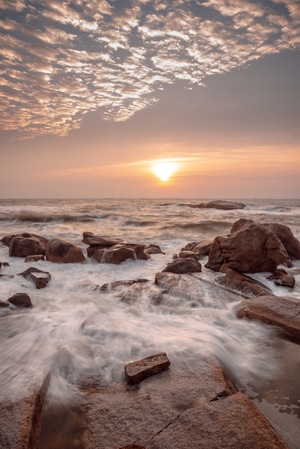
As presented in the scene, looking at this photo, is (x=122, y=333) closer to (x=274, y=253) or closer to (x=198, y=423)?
(x=198, y=423)

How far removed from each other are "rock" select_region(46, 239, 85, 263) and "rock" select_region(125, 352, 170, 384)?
A: 5.67 metres

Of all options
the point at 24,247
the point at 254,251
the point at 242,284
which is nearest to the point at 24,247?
the point at 24,247

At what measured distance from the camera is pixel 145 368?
2.78 metres

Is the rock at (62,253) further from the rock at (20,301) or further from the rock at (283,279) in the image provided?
the rock at (283,279)

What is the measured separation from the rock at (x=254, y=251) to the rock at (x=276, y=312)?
1.86 meters

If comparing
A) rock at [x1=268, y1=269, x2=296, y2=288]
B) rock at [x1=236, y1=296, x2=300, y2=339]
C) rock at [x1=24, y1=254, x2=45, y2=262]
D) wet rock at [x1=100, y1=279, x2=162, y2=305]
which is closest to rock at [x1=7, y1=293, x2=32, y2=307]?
wet rock at [x1=100, y1=279, x2=162, y2=305]

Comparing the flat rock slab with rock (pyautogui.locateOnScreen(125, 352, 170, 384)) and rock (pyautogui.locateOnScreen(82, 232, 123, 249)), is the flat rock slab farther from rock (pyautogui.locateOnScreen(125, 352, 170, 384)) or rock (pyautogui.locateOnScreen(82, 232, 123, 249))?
rock (pyautogui.locateOnScreen(82, 232, 123, 249))

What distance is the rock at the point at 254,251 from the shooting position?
21.1 ft

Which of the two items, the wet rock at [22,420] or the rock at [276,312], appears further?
the rock at [276,312]

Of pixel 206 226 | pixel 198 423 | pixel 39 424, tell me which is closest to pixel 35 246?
pixel 39 424

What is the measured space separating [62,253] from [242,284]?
507 centimetres

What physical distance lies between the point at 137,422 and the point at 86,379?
898 millimetres

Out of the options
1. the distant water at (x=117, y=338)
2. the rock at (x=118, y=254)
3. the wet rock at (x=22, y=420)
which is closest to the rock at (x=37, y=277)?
the distant water at (x=117, y=338)

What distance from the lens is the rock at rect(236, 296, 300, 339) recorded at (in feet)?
12.8
